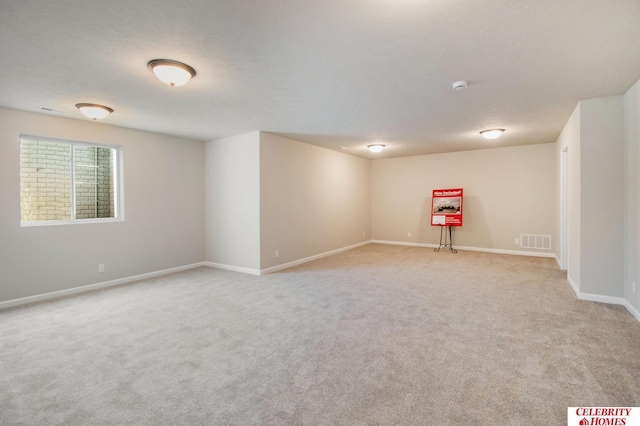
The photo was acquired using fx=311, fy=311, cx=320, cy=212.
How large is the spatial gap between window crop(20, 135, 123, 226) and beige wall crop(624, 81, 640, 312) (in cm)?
731

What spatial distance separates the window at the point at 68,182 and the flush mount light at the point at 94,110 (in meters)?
1.10

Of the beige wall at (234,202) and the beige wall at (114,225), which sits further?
the beige wall at (234,202)

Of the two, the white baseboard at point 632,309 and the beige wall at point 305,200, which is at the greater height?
the beige wall at point 305,200

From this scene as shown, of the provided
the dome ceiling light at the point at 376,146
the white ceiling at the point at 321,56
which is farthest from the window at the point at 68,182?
the dome ceiling light at the point at 376,146

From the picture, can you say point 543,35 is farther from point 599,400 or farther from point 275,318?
point 275,318

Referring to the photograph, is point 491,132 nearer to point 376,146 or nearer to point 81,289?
point 376,146

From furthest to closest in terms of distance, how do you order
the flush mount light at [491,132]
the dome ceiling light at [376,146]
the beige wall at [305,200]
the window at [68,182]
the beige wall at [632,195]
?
the dome ceiling light at [376,146], the beige wall at [305,200], the flush mount light at [491,132], the window at [68,182], the beige wall at [632,195]

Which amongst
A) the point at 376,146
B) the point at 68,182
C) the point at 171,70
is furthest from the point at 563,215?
the point at 68,182

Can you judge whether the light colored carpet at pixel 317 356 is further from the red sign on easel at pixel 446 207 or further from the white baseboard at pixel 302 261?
the red sign on easel at pixel 446 207

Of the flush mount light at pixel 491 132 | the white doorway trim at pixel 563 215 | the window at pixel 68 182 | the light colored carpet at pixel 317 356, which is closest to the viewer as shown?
the light colored carpet at pixel 317 356

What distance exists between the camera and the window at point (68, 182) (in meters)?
4.54

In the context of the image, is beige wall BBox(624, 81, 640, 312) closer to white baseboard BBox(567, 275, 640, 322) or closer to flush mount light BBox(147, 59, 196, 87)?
white baseboard BBox(567, 275, 640, 322)

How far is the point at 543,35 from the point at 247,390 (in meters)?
3.51

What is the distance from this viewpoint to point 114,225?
5.27 m
